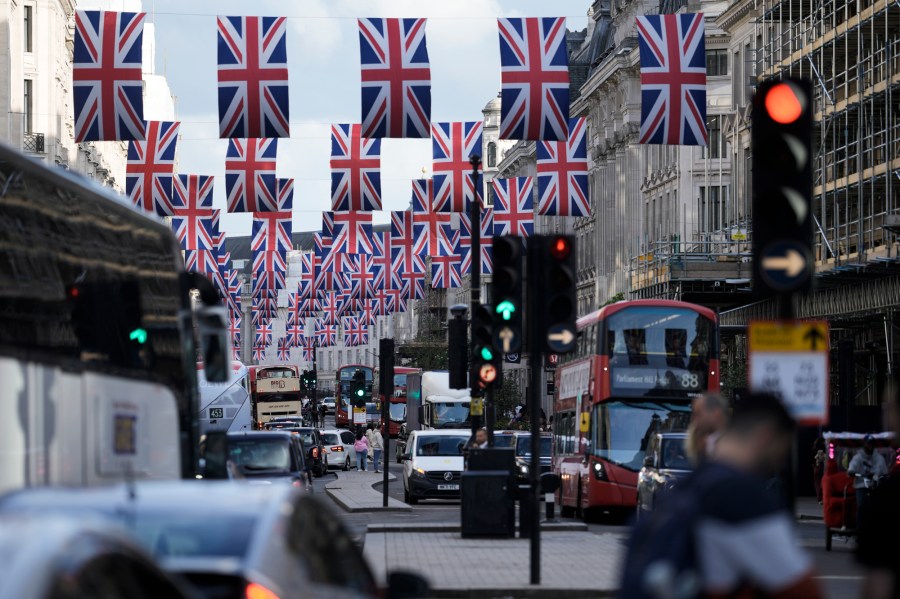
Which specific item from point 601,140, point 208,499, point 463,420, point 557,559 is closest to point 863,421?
point 557,559

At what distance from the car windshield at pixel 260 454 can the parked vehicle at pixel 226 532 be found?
2036 centimetres

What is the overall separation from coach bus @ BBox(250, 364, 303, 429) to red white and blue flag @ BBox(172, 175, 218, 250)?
41.7m

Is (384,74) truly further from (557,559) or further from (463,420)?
(463,420)

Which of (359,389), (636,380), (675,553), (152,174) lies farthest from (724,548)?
(359,389)

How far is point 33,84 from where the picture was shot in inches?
2746

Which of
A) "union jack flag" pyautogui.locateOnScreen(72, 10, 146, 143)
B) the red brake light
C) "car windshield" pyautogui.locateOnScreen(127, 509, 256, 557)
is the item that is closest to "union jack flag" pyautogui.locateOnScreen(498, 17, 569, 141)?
"union jack flag" pyautogui.locateOnScreen(72, 10, 146, 143)

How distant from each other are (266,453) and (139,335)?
1409 centimetres

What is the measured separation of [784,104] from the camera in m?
10.9

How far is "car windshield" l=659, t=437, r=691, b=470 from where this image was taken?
27438 mm

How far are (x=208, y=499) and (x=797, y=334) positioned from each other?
4593 mm

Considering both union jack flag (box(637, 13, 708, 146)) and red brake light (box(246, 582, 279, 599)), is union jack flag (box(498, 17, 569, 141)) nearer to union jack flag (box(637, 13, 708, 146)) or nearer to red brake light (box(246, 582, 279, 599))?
union jack flag (box(637, 13, 708, 146))

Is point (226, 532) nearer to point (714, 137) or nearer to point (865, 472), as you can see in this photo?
point (865, 472)

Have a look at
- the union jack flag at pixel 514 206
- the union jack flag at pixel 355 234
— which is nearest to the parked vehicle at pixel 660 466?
the union jack flag at pixel 514 206

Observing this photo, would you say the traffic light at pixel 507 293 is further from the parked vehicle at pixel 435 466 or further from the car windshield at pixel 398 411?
the car windshield at pixel 398 411
